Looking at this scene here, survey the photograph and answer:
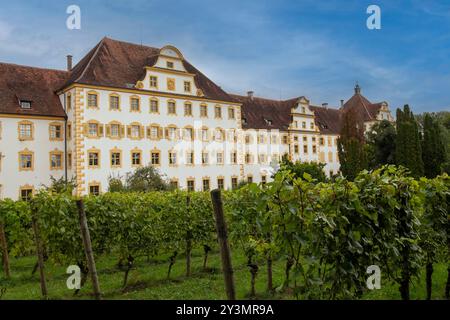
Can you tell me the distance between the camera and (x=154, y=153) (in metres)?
34.2

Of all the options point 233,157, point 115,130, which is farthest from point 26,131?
point 233,157

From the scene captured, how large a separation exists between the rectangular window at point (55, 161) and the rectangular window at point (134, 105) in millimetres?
6873

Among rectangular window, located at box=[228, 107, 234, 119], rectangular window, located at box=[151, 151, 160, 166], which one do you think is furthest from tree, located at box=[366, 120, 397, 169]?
rectangular window, located at box=[151, 151, 160, 166]

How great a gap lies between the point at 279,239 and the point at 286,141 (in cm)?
4367

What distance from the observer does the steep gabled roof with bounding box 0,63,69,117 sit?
30.0m

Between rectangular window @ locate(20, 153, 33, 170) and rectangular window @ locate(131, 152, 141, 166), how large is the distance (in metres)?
7.56

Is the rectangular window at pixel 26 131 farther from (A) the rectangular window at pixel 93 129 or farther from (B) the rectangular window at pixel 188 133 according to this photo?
(B) the rectangular window at pixel 188 133

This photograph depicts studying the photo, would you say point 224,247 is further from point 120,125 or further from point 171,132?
point 171,132

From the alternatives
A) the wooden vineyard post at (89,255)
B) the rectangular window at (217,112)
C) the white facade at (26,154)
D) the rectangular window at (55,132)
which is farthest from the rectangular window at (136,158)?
the wooden vineyard post at (89,255)

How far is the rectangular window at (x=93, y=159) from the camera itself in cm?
3043

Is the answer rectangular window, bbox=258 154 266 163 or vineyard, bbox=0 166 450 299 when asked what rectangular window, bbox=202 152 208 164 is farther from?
vineyard, bbox=0 166 450 299

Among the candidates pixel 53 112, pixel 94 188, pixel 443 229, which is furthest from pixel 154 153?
pixel 443 229

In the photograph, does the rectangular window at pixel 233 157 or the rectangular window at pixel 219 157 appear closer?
the rectangular window at pixel 219 157

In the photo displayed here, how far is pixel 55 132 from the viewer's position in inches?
1241
